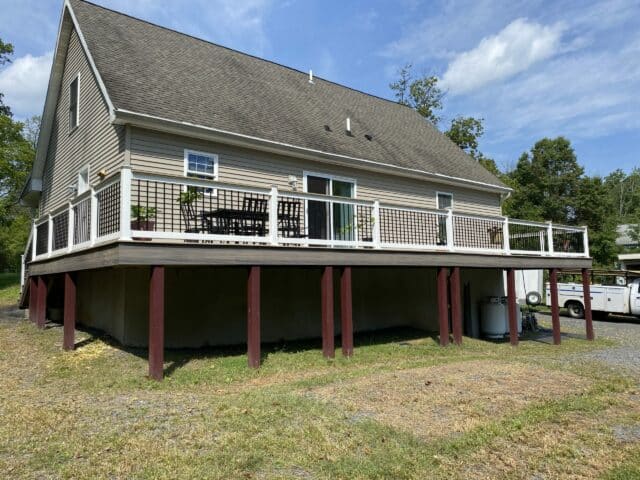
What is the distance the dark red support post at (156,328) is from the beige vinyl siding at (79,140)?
3.66 m

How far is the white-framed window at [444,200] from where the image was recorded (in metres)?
15.2

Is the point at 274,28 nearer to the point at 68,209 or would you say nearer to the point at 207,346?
the point at 68,209

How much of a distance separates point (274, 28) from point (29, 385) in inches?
531

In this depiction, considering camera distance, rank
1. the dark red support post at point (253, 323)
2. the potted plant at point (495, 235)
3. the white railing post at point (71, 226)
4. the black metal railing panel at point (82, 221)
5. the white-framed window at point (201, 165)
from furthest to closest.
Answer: the potted plant at point (495, 235) < the white-framed window at point (201, 165) < the white railing post at point (71, 226) < the black metal railing panel at point (82, 221) < the dark red support post at point (253, 323)

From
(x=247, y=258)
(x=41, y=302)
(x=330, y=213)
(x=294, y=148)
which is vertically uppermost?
(x=294, y=148)

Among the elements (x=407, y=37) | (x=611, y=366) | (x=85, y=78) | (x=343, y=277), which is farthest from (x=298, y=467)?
(x=407, y=37)

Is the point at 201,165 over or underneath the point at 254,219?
over

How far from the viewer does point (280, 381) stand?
731cm

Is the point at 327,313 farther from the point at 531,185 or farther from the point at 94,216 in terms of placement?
the point at 531,185

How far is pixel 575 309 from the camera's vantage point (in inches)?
788

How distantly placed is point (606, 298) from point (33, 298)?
1965cm

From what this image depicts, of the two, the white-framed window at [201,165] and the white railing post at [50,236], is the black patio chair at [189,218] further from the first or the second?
the white railing post at [50,236]

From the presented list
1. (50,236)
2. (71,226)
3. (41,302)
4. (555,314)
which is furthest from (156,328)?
(555,314)

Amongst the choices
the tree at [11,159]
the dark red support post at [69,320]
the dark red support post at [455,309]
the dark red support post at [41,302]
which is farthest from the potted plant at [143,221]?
the tree at [11,159]
